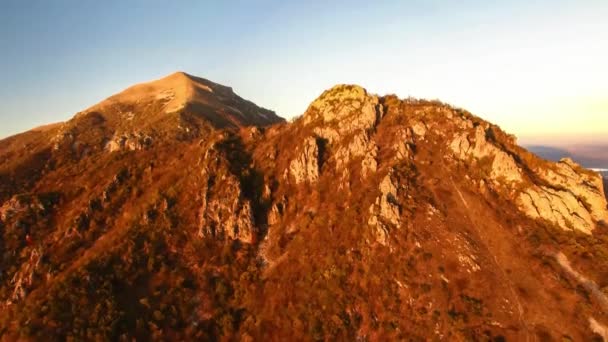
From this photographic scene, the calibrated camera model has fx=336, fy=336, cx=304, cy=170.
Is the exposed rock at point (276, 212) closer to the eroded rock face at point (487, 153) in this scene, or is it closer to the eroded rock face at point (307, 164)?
the eroded rock face at point (307, 164)

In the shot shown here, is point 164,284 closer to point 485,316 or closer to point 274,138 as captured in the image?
point 274,138

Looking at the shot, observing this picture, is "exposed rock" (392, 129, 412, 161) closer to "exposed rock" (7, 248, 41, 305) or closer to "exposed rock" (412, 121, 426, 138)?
"exposed rock" (412, 121, 426, 138)

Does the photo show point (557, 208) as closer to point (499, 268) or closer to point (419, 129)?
point (499, 268)

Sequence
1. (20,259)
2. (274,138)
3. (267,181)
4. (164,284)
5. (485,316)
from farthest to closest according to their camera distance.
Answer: (274,138), (267,181), (20,259), (164,284), (485,316)

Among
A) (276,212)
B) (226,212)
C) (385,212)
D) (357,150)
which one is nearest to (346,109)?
(357,150)

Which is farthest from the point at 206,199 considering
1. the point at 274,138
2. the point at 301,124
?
the point at 301,124

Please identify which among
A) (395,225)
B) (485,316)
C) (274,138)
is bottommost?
(485,316)

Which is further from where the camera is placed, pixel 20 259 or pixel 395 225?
pixel 20 259
